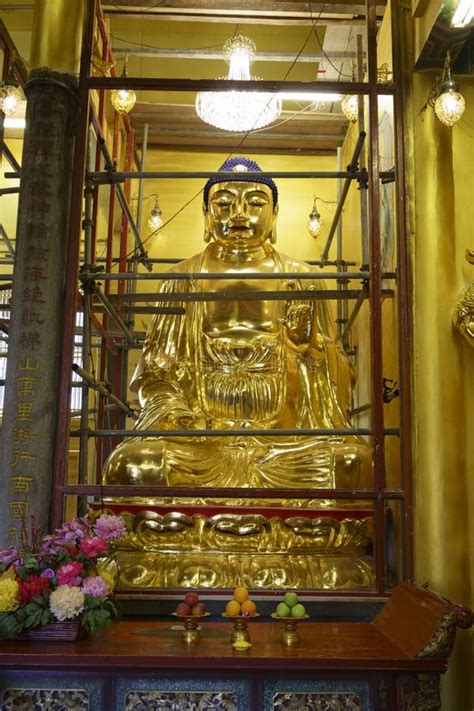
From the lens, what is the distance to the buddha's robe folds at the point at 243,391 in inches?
171

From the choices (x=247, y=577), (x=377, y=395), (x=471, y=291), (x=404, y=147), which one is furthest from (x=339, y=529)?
(x=404, y=147)

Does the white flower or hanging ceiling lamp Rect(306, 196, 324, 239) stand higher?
hanging ceiling lamp Rect(306, 196, 324, 239)

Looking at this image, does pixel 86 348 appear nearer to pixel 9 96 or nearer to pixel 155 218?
pixel 9 96

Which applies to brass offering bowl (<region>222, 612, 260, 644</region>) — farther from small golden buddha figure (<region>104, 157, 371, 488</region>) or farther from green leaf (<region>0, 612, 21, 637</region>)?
small golden buddha figure (<region>104, 157, 371, 488</region>)

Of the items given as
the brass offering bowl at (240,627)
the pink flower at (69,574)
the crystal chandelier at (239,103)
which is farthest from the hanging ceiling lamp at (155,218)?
the brass offering bowl at (240,627)

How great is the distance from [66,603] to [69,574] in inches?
4.6

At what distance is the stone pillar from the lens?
343 centimetres

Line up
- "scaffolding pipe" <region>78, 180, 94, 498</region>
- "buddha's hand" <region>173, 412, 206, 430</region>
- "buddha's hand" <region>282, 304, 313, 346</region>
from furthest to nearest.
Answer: "buddha's hand" <region>282, 304, 313, 346</region>, "buddha's hand" <region>173, 412, 206, 430</region>, "scaffolding pipe" <region>78, 180, 94, 498</region>

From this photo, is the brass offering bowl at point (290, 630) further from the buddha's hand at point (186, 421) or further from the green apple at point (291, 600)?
the buddha's hand at point (186, 421)

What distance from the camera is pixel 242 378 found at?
17.4 feet

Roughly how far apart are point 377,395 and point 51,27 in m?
2.38

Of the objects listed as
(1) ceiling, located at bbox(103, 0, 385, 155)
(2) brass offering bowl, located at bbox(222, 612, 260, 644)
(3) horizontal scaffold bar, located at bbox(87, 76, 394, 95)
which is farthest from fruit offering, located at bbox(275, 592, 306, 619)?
(1) ceiling, located at bbox(103, 0, 385, 155)

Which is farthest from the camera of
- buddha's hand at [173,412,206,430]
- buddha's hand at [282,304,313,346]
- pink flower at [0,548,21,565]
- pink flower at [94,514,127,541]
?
buddha's hand at [282,304,313,346]

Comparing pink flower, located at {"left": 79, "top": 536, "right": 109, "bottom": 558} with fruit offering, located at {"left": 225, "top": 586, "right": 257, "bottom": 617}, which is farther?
pink flower, located at {"left": 79, "top": 536, "right": 109, "bottom": 558}
